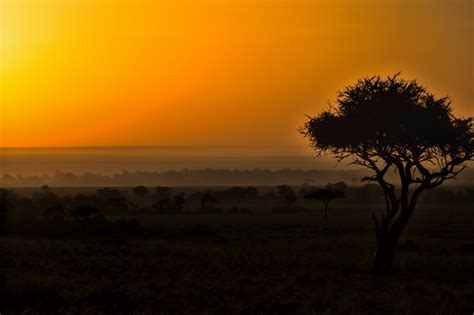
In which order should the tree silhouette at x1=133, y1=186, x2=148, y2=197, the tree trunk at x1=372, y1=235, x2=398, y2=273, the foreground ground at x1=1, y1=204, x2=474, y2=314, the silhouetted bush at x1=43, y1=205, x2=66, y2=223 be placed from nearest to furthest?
1. the foreground ground at x1=1, y1=204, x2=474, y2=314
2. the tree trunk at x1=372, y1=235, x2=398, y2=273
3. the silhouetted bush at x1=43, y1=205, x2=66, y2=223
4. the tree silhouette at x1=133, y1=186, x2=148, y2=197

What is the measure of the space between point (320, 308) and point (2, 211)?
5363 centimetres

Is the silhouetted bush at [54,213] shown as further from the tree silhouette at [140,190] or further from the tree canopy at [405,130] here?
the tree silhouette at [140,190]

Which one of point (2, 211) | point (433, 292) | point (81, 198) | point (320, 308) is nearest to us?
point (320, 308)

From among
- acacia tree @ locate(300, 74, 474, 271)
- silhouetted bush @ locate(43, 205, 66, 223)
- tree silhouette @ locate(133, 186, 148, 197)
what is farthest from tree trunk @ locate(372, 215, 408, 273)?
tree silhouette @ locate(133, 186, 148, 197)

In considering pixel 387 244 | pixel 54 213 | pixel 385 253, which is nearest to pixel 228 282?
pixel 385 253

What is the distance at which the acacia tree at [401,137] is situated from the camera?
26078 mm

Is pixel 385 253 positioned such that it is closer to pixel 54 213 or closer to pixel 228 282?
pixel 228 282

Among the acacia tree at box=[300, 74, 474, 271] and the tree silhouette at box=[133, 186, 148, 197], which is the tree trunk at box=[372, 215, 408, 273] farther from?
the tree silhouette at box=[133, 186, 148, 197]

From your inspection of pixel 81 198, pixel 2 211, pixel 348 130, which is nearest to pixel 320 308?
pixel 348 130

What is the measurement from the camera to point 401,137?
86.4 ft

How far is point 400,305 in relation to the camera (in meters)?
17.1

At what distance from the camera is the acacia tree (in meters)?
26.1

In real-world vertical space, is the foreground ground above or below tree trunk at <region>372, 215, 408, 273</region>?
below

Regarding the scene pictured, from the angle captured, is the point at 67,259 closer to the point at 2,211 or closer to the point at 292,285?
the point at 292,285
